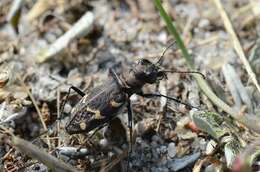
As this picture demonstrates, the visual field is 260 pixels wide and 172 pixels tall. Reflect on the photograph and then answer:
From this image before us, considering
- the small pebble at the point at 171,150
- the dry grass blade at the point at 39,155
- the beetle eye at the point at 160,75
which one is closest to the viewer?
the dry grass blade at the point at 39,155

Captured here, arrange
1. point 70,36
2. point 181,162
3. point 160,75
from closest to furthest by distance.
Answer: point 181,162, point 160,75, point 70,36

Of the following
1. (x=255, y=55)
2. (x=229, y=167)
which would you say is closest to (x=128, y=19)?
(x=255, y=55)

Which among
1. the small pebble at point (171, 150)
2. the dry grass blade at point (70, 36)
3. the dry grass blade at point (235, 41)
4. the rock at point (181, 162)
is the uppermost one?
the dry grass blade at point (70, 36)

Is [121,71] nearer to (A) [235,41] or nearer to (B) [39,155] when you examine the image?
(A) [235,41]

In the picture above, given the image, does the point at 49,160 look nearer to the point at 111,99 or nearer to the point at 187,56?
the point at 111,99

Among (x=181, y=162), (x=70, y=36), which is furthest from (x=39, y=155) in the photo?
(x=70, y=36)

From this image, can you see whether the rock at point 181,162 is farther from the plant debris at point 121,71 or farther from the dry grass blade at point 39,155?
the dry grass blade at point 39,155

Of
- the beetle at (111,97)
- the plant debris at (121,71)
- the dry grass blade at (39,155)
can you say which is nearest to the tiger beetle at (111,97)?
the beetle at (111,97)

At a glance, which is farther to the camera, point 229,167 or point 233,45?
point 233,45
